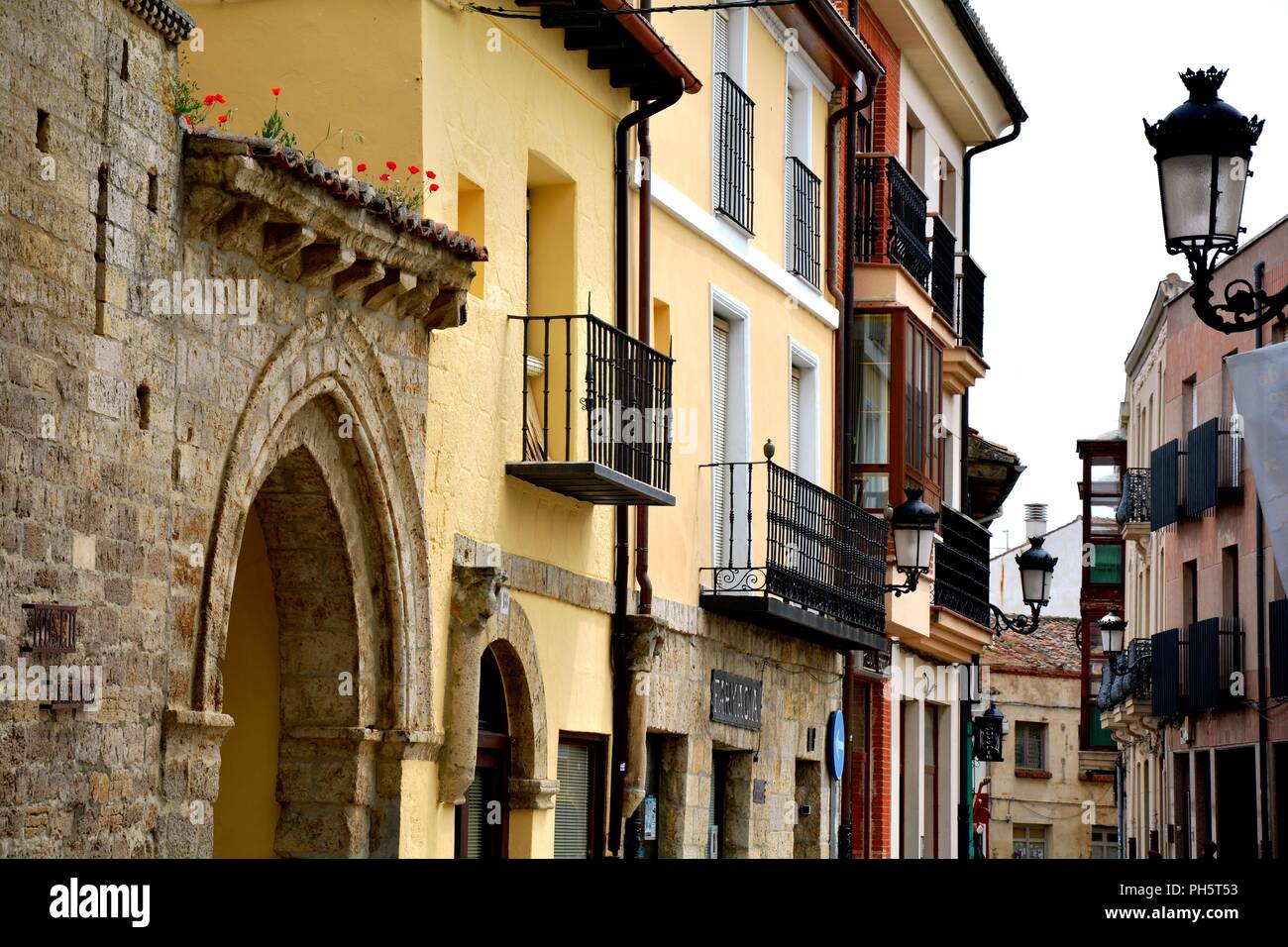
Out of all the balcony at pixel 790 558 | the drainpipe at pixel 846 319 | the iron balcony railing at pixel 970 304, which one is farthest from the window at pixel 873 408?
the iron balcony railing at pixel 970 304

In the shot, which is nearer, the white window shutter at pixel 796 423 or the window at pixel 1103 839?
the white window shutter at pixel 796 423

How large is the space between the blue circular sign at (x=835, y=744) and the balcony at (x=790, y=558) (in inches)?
38.6

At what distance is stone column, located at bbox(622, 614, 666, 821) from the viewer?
14781 millimetres

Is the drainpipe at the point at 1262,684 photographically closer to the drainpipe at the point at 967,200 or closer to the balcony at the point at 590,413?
the drainpipe at the point at 967,200

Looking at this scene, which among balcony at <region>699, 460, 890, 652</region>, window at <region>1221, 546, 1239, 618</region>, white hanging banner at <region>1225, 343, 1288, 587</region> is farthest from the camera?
window at <region>1221, 546, 1239, 618</region>

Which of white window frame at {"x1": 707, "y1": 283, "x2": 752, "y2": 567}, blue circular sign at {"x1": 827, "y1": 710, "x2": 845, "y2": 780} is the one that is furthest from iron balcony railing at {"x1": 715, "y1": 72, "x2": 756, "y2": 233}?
blue circular sign at {"x1": 827, "y1": 710, "x2": 845, "y2": 780}

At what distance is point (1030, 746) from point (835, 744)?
1620 inches

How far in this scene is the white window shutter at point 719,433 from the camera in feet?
56.4

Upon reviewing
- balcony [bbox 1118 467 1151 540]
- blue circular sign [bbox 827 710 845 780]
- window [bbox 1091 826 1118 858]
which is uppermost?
balcony [bbox 1118 467 1151 540]

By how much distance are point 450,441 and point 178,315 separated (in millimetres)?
3191

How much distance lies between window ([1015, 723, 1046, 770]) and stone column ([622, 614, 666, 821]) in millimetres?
46137

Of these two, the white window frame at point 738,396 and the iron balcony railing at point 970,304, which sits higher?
the iron balcony railing at point 970,304

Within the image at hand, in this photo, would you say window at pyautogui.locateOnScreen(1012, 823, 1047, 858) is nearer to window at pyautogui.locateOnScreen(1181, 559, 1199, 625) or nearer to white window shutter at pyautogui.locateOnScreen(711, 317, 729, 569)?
window at pyautogui.locateOnScreen(1181, 559, 1199, 625)

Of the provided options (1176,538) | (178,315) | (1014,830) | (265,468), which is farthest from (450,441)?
(1014,830)
